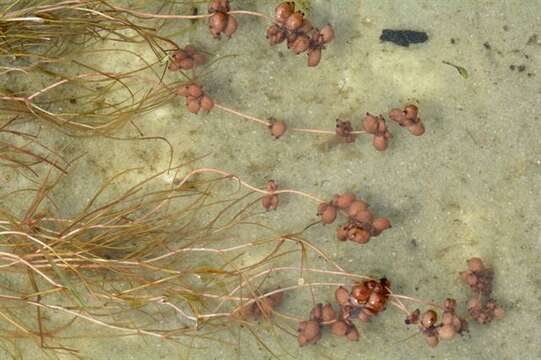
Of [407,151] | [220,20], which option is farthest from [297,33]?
[407,151]

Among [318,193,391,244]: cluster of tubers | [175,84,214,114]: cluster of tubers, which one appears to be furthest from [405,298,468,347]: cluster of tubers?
[175,84,214,114]: cluster of tubers

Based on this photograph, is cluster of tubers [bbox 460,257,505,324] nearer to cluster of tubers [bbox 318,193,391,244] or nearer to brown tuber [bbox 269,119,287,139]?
cluster of tubers [bbox 318,193,391,244]

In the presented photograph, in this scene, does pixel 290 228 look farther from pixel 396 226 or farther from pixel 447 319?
pixel 447 319

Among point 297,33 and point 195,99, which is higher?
point 297,33

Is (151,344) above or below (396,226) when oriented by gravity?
below

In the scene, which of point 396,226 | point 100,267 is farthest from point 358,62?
point 100,267

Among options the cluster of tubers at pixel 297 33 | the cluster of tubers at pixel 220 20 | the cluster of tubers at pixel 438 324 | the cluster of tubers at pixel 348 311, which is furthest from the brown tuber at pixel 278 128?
the cluster of tubers at pixel 438 324

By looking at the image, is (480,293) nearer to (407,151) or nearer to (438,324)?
(438,324)
